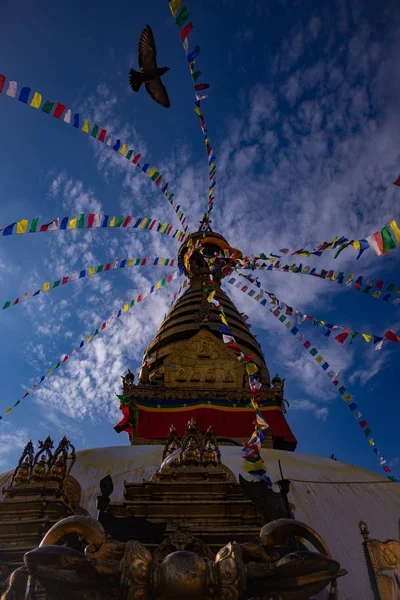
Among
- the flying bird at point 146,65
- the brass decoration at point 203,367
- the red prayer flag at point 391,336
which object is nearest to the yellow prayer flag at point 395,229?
the red prayer flag at point 391,336

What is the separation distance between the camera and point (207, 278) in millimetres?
19312

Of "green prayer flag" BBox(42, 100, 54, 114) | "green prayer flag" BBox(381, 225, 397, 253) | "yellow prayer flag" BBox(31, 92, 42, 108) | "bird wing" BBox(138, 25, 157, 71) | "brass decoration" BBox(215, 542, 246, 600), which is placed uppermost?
"bird wing" BBox(138, 25, 157, 71)

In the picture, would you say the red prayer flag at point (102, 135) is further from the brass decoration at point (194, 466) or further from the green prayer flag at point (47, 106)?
the brass decoration at point (194, 466)

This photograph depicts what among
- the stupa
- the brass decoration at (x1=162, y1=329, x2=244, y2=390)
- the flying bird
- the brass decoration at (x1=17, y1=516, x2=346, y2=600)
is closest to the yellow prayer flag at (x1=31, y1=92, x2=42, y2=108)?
the flying bird

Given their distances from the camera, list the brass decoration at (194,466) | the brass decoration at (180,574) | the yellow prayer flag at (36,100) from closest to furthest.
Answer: the brass decoration at (180,574) → the brass decoration at (194,466) → the yellow prayer flag at (36,100)

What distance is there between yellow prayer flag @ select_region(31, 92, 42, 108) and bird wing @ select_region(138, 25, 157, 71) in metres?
1.99

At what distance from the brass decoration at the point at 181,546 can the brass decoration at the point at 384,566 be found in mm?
2278

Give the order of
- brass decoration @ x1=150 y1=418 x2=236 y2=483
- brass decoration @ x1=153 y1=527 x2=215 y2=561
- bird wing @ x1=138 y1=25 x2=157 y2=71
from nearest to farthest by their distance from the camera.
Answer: brass decoration @ x1=153 y1=527 x2=215 y2=561, brass decoration @ x1=150 y1=418 x2=236 y2=483, bird wing @ x1=138 y1=25 x2=157 y2=71

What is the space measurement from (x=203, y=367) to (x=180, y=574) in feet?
36.1

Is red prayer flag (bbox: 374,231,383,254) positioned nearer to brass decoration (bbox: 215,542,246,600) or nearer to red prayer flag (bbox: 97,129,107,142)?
brass decoration (bbox: 215,542,246,600)

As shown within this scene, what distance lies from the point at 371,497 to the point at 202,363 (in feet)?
23.8

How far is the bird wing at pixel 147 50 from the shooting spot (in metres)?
7.21

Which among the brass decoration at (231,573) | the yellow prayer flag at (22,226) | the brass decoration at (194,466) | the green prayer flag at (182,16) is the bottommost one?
the brass decoration at (231,573)

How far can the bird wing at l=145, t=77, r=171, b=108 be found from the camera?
7.69 m
